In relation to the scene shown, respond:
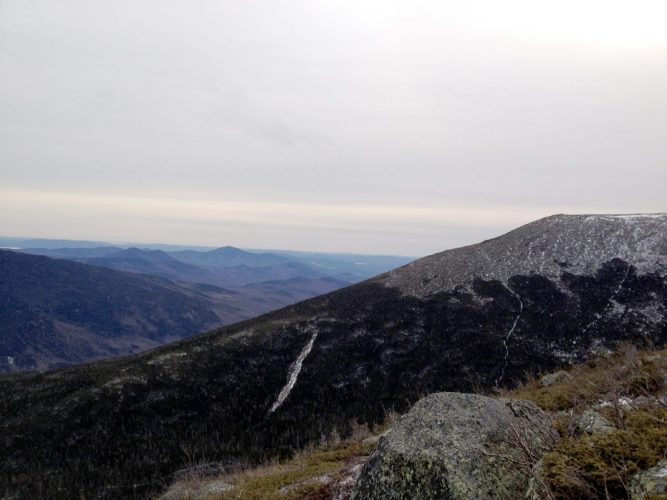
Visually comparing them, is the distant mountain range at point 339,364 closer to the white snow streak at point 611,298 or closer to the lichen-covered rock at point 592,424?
the white snow streak at point 611,298

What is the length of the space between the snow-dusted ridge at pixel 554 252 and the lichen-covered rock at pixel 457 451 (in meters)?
105

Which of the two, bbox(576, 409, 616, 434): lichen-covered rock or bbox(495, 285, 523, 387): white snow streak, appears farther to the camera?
bbox(495, 285, 523, 387): white snow streak

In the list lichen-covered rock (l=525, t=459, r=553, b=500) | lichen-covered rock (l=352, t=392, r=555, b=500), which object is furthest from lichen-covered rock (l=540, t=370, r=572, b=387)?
lichen-covered rock (l=525, t=459, r=553, b=500)

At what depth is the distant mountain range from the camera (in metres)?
80.1

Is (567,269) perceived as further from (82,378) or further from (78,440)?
(82,378)

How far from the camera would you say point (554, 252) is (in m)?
108

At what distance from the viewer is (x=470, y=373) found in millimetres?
A: 83938

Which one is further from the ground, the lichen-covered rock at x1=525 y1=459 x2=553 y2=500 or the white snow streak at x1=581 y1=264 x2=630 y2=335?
the lichen-covered rock at x1=525 y1=459 x2=553 y2=500

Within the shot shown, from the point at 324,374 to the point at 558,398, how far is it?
283 feet

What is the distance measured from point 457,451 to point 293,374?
315 ft

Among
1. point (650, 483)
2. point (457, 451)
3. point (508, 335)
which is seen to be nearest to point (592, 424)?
point (457, 451)

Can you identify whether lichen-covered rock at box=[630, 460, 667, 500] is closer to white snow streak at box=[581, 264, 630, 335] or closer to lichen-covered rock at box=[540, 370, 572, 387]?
lichen-covered rock at box=[540, 370, 572, 387]

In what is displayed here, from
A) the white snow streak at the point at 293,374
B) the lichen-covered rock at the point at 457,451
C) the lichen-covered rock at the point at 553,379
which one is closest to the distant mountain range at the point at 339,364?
the white snow streak at the point at 293,374

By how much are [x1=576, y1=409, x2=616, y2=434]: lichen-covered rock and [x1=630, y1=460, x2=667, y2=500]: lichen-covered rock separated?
2509 mm
